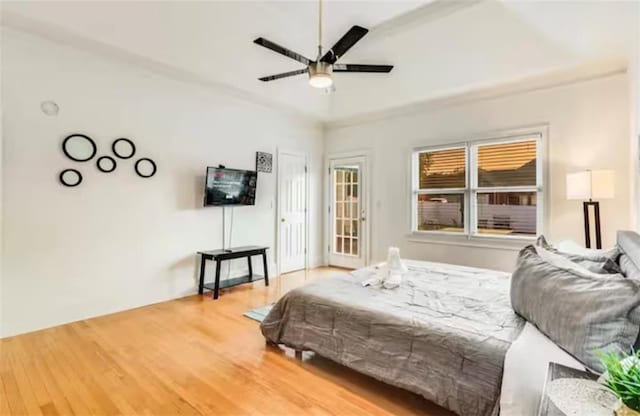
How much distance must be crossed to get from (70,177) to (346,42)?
3.04 m

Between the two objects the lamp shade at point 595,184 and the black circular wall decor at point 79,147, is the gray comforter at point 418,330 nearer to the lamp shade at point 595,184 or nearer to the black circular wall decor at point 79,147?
the lamp shade at point 595,184

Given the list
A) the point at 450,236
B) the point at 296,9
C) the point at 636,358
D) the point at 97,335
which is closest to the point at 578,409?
the point at 636,358

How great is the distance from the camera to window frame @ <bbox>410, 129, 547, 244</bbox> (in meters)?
4.07

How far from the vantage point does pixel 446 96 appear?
14.9ft

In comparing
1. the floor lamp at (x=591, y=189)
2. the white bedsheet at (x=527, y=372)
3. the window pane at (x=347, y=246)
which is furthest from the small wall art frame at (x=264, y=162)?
the white bedsheet at (x=527, y=372)

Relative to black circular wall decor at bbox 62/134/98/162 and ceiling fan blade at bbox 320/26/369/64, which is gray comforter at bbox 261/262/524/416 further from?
black circular wall decor at bbox 62/134/98/162

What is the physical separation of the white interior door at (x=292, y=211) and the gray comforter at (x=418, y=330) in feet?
9.08

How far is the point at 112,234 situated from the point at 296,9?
12.3 feet

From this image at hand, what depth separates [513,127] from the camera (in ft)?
13.9

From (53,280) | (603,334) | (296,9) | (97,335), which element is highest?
(296,9)

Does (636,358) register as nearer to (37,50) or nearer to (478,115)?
(478,115)

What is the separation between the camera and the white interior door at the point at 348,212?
5.77 m

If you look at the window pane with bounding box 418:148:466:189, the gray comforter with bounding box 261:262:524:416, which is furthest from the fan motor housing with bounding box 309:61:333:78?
the window pane with bounding box 418:148:466:189

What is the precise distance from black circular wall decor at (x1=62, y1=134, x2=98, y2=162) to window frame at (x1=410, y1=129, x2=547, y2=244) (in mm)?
4246
